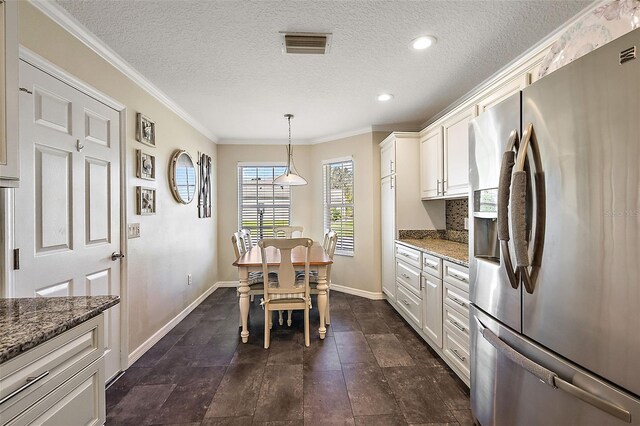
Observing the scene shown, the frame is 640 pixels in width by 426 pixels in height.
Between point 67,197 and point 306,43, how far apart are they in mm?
1878

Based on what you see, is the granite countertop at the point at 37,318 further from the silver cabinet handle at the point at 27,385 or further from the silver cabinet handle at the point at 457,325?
the silver cabinet handle at the point at 457,325

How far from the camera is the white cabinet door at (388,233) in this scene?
3.41 metres

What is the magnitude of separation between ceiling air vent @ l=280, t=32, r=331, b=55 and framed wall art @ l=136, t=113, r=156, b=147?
57.4 inches

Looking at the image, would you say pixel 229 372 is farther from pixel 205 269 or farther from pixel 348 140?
pixel 348 140

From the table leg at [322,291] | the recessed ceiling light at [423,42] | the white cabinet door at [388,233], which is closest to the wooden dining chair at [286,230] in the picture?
the white cabinet door at [388,233]

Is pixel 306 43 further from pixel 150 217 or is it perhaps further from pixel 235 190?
pixel 235 190

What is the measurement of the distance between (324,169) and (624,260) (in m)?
3.95

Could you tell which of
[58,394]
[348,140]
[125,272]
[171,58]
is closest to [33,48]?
[171,58]

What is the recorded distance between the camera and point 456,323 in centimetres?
204

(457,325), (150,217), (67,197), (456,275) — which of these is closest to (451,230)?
(456,275)

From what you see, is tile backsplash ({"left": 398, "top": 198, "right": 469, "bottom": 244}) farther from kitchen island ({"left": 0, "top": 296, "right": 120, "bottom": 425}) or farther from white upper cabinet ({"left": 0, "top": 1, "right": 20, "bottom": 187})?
white upper cabinet ({"left": 0, "top": 1, "right": 20, "bottom": 187})

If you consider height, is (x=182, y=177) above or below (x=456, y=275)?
above

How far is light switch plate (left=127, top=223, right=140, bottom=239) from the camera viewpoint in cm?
226

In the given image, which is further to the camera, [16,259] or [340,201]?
[340,201]
